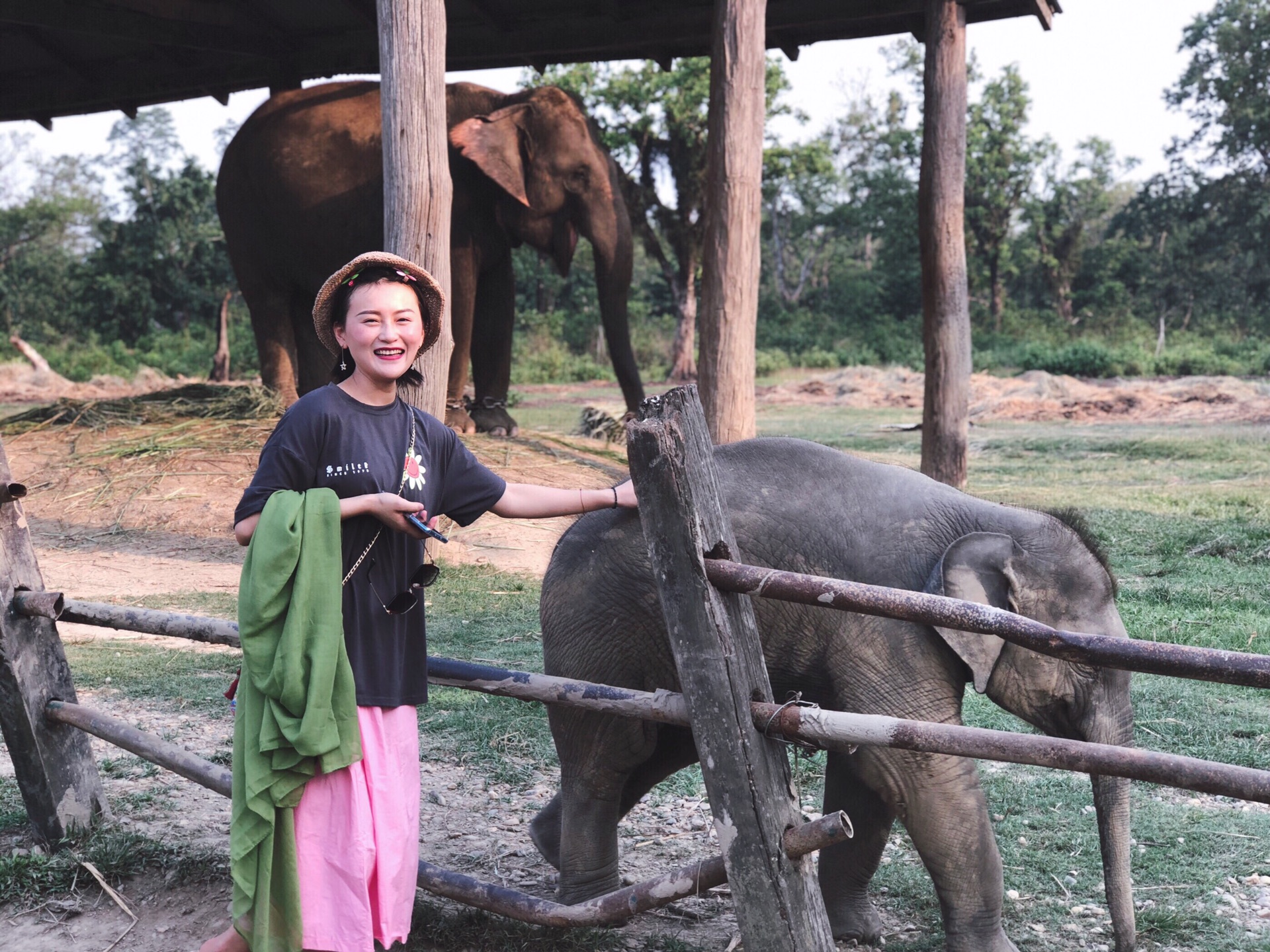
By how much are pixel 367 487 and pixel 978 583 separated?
4.99 feet

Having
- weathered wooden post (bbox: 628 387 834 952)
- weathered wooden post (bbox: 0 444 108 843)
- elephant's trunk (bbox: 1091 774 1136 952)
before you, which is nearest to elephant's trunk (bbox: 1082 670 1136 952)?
elephant's trunk (bbox: 1091 774 1136 952)

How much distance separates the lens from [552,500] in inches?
111

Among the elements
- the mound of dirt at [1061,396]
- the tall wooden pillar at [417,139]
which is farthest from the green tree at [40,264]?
the tall wooden pillar at [417,139]

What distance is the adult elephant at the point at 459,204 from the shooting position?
997 cm

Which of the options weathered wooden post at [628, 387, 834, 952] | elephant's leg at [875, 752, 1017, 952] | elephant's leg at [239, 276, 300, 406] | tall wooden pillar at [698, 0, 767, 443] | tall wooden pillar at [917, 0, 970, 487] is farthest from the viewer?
elephant's leg at [239, 276, 300, 406]

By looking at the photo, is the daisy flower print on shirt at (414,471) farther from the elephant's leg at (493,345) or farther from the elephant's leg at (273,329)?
the elephant's leg at (273,329)

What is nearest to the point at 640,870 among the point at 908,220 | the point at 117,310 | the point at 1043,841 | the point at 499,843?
the point at 499,843

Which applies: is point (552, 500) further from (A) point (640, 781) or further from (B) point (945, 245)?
(B) point (945, 245)

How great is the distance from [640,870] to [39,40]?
993 centimetres

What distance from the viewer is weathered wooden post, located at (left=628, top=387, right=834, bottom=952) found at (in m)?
2.37

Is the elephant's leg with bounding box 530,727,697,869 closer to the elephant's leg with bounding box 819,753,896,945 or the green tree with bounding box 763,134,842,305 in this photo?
the elephant's leg with bounding box 819,753,896,945

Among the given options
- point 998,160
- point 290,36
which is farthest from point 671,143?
point 290,36

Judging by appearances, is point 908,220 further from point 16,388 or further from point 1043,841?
point 1043,841

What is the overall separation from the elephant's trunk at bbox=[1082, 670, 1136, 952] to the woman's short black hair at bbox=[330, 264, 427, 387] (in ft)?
6.42
